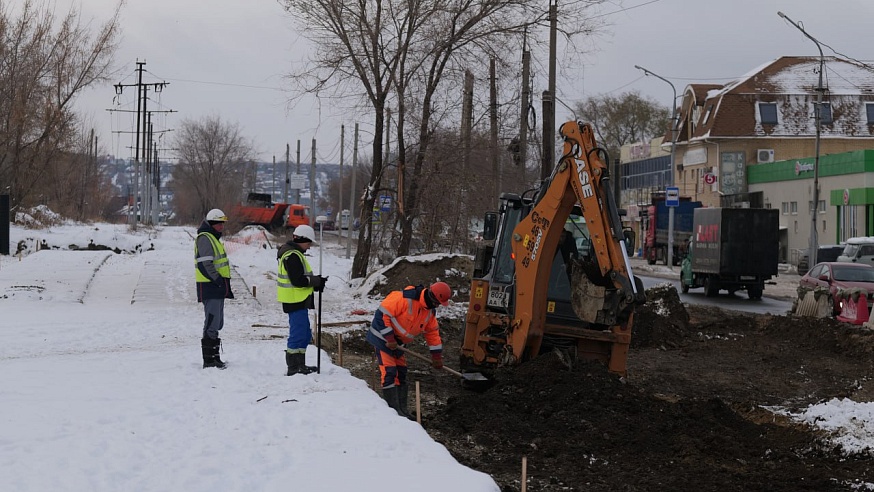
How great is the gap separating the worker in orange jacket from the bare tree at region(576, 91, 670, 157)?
3032 inches

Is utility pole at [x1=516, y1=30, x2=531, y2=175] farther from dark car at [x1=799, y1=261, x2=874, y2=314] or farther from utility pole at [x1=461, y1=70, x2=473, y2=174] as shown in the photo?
dark car at [x1=799, y1=261, x2=874, y2=314]

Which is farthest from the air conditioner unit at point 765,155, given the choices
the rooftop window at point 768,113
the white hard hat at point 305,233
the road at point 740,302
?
the white hard hat at point 305,233

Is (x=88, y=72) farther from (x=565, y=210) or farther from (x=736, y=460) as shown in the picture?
(x=736, y=460)

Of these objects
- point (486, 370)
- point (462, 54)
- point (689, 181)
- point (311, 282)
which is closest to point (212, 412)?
point (311, 282)

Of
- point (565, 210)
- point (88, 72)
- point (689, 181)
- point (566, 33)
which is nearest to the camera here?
point (565, 210)

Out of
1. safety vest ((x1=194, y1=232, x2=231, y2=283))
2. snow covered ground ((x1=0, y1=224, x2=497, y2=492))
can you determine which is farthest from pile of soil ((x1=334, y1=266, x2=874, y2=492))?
safety vest ((x1=194, y1=232, x2=231, y2=283))

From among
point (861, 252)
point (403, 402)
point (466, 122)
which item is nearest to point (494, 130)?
point (466, 122)

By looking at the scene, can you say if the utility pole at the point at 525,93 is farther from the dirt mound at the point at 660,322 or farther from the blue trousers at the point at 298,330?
the blue trousers at the point at 298,330

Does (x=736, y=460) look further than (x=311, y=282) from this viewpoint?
No

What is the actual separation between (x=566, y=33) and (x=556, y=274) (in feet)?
49.8

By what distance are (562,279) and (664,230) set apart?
137 ft

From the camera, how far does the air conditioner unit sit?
193ft

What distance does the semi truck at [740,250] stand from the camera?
31.0 m

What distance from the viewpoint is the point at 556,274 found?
12375 millimetres
